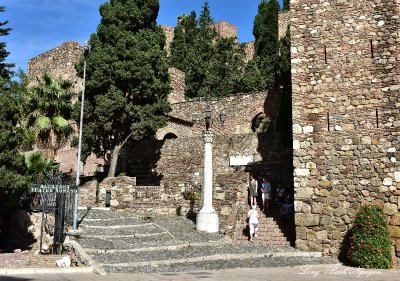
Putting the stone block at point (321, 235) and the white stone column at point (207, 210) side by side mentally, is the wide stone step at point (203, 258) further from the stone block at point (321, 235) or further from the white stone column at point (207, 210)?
the white stone column at point (207, 210)

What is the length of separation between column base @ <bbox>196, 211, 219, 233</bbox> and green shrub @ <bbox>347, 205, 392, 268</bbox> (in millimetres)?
4934

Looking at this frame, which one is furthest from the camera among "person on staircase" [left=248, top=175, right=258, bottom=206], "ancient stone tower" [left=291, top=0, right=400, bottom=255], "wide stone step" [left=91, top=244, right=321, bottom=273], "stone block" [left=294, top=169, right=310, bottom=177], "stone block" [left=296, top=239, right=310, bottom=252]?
"person on staircase" [left=248, top=175, right=258, bottom=206]

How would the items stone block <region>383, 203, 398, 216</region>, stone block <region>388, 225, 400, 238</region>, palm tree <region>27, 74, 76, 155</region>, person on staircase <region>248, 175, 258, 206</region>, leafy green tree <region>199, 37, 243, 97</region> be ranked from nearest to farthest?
1. stone block <region>388, 225, 400, 238</region>
2. stone block <region>383, 203, 398, 216</region>
3. person on staircase <region>248, 175, 258, 206</region>
4. palm tree <region>27, 74, 76, 155</region>
5. leafy green tree <region>199, 37, 243, 97</region>

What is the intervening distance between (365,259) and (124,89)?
14533mm

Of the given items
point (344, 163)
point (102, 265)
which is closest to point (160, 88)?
point (344, 163)

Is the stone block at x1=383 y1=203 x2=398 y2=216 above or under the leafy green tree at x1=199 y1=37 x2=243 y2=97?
under

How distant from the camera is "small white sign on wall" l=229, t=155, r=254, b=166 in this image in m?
21.8

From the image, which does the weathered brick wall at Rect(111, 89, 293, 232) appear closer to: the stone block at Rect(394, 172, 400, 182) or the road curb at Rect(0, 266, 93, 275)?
the stone block at Rect(394, 172, 400, 182)

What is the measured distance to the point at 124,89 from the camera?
21688 mm

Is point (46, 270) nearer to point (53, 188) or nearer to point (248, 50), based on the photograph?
point (53, 188)

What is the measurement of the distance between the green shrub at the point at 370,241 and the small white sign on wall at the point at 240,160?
1024cm

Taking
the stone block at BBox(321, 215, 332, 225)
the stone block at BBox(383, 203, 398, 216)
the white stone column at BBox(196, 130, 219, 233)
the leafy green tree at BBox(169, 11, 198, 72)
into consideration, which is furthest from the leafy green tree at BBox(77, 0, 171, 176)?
the leafy green tree at BBox(169, 11, 198, 72)

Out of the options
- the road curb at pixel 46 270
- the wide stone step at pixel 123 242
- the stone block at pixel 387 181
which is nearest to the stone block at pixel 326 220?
the stone block at pixel 387 181

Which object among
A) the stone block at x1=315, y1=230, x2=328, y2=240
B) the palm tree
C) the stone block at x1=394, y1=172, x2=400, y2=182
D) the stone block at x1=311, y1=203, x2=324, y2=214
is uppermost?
the palm tree
